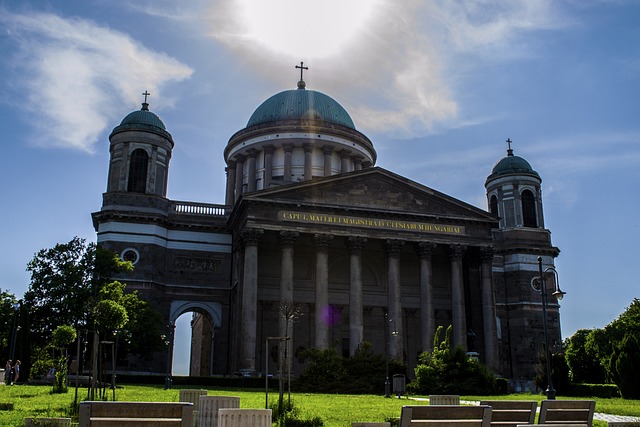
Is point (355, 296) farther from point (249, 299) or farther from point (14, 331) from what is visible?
point (14, 331)

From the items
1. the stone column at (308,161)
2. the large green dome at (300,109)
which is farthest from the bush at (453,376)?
the large green dome at (300,109)

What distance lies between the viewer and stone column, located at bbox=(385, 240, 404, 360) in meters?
44.2

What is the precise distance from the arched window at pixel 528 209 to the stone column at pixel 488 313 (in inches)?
475

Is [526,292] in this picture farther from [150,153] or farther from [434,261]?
[150,153]

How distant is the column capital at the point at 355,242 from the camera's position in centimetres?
4633

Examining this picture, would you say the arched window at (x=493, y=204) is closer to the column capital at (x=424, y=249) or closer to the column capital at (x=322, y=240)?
the column capital at (x=424, y=249)

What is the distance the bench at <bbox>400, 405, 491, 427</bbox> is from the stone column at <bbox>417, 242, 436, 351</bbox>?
36777 millimetres

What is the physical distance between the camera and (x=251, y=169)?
60312 millimetres

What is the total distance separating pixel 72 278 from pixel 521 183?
1581 inches

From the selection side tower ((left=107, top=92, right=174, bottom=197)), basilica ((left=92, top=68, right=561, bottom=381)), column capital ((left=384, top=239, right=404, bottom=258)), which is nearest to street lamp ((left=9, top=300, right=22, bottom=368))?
basilica ((left=92, top=68, right=561, bottom=381))

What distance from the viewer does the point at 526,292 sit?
186 ft

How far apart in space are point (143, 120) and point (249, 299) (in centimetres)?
1933

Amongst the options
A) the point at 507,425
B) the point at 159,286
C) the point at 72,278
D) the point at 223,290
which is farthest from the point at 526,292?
the point at 507,425

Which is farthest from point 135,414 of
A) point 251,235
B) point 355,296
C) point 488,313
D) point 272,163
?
point 272,163
